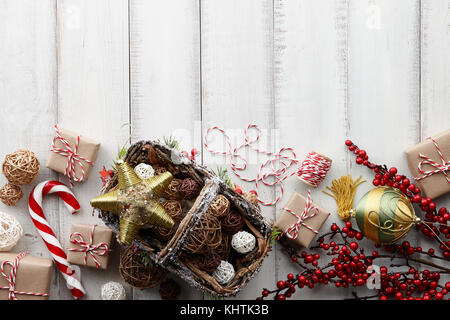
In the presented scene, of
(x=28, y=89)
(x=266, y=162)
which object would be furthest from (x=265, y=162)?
(x=28, y=89)

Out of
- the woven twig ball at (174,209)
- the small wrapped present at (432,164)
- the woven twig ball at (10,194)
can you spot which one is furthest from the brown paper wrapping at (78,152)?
the small wrapped present at (432,164)

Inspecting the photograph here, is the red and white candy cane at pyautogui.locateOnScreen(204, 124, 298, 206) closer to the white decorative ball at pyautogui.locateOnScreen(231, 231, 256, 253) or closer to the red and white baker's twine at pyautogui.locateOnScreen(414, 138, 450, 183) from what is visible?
the white decorative ball at pyautogui.locateOnScreen(231, 231, 256, 253)

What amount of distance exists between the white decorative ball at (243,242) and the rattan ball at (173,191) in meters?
0.23

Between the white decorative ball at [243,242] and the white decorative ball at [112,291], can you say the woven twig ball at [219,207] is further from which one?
the white decorative ball at [112,291]

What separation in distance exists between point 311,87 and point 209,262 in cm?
78

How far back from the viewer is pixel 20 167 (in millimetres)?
1618

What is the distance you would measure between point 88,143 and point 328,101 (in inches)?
36.4

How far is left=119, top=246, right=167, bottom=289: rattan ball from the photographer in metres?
1.55

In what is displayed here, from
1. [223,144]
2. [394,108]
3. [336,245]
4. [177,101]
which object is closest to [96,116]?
[177,101]

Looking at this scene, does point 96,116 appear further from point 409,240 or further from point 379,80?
point 409,240

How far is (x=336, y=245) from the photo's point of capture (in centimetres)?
A: 166

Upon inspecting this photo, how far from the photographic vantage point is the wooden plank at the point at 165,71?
1.73 meters

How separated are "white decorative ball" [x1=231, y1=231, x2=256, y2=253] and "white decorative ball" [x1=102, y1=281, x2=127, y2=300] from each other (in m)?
0.49
